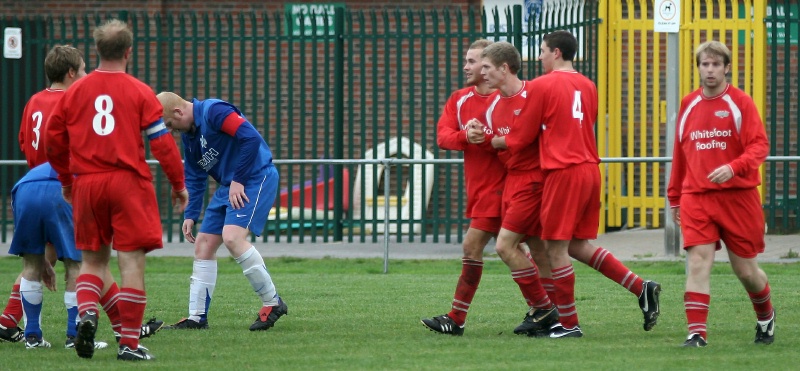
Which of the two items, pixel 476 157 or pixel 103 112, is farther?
pixel 476 157

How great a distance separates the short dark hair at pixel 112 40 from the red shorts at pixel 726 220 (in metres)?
3.08

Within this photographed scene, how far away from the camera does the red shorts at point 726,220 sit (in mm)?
6789

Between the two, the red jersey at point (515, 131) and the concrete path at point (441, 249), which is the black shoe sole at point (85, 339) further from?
the concrete path at point (441, 249)

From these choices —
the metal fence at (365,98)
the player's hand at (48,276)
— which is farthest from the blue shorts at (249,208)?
the metal fence at (365,98)

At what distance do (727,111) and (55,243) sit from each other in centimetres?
374

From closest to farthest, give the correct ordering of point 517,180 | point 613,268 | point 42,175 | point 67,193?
1. point 67,193
2. point 42,175
3. point 517,180
4. point 613,268

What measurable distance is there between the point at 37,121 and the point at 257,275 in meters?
1.68

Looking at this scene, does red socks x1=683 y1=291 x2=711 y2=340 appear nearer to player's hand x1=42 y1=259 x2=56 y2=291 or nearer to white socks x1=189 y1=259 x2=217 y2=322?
white socks x1=189 y1=259 x2=217 y2=322

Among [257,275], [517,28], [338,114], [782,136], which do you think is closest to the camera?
[257,275]

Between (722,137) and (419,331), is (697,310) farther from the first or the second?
(419,331)

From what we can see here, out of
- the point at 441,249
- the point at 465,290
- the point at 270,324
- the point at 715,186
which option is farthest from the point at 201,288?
the point at 441,249

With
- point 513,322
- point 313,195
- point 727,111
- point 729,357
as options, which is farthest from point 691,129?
point 313,195

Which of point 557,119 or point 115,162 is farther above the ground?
point 557,119

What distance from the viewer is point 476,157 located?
7660mm
